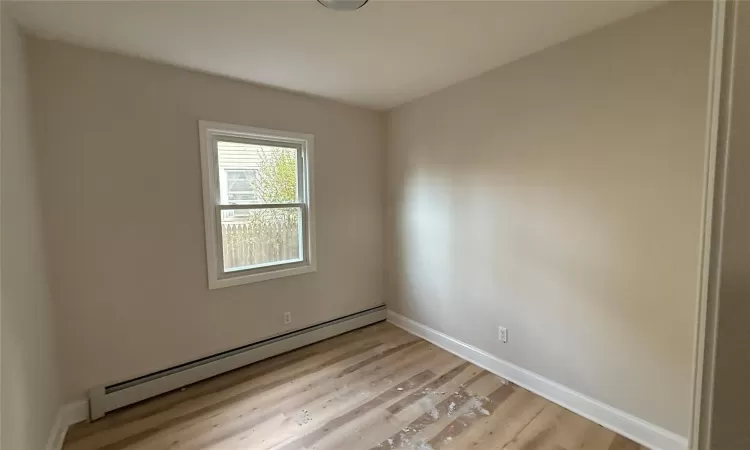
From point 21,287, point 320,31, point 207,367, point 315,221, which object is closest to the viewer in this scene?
point 21,287

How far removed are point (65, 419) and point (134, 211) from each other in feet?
4.60

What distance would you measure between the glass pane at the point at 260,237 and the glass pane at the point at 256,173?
121 millimetres

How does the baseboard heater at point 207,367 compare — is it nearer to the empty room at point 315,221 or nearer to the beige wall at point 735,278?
the empty room at point 315,221

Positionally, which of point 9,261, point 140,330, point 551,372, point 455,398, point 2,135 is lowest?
point 455,398

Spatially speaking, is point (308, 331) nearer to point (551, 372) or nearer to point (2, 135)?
point (551, 372)

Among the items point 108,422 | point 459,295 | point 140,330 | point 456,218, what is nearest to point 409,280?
point 459,295

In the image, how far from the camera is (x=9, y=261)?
154 cm

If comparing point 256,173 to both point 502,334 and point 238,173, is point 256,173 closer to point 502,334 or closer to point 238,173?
point 238,173

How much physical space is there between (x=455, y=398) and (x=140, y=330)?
2.37 m

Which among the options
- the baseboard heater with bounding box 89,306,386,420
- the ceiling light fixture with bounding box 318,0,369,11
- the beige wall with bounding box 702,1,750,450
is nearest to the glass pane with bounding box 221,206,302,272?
the baseboard heater with bounding box 89,306,386,420

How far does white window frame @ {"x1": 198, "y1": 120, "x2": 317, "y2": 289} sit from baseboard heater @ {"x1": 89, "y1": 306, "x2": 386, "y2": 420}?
Result: 0.60 metres

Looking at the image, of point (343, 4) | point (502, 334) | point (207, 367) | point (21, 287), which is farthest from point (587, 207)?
point (21, 287)

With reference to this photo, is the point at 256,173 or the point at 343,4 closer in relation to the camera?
the point at 343,4

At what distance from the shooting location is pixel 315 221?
3.37 m
